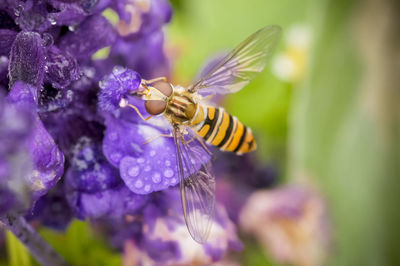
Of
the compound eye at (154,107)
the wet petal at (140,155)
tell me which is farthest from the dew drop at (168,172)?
the compound eye at (154,107)

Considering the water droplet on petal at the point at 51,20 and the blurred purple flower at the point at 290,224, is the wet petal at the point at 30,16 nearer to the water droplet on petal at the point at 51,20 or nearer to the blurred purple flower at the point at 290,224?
the water droplet on petal at the point at 51,20

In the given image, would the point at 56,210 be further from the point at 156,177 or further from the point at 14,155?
the point at 14,155

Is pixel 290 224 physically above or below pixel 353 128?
below

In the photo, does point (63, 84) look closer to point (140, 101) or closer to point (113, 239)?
point (140, 101)

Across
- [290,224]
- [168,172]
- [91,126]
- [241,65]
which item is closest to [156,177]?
[168,172]

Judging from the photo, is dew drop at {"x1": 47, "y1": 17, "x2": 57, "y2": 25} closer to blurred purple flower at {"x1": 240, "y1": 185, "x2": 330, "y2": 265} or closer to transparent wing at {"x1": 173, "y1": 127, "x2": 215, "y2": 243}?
transparent wing at {"x1": 173, "y1": 127, "x2": 215, "y2": 243}

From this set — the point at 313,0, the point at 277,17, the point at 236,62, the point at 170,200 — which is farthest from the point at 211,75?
the point at 277,17

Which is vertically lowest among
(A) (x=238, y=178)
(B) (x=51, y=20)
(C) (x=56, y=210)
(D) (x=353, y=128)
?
(A) (x=238, y=178)
